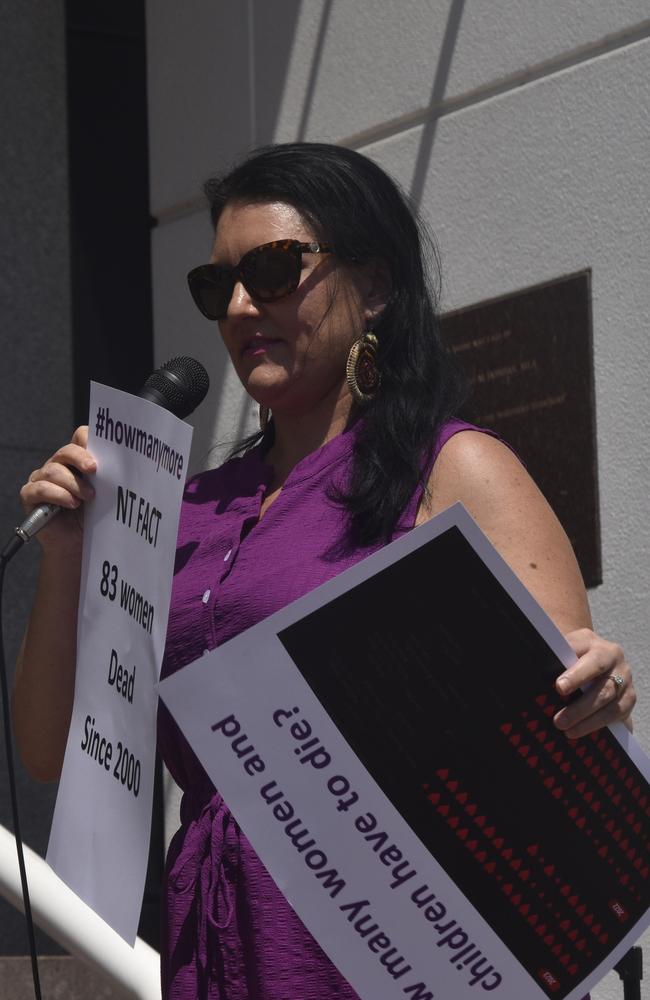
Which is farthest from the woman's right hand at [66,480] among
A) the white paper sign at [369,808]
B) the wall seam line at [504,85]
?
the wall seam line at [504,85]

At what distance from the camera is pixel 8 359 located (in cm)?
596

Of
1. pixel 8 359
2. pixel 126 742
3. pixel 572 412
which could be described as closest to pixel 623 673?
pixel 126 742

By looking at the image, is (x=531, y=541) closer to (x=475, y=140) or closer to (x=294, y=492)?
(x=294, y=492)

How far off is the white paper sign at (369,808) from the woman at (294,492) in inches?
6.0

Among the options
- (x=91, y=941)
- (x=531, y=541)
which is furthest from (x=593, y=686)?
(x=91, y=941)

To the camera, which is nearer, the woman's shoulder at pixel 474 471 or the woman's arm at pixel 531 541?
the woman's arm at pixel 531 541

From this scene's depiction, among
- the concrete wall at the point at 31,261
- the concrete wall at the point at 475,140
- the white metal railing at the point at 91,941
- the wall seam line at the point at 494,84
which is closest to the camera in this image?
the white metal railing at the point at 91,941

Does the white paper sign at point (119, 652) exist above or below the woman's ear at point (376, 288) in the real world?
below

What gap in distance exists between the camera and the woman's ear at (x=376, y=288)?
8.43ft

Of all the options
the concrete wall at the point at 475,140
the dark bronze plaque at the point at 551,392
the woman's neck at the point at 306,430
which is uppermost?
the concrete wall at the point at 475,140

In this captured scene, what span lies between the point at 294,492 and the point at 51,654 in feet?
1.44

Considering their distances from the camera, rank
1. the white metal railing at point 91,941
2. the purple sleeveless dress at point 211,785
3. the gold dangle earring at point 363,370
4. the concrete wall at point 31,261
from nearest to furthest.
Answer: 1. the purple sleeveless dress at point 211,785
2. the gold dangle earring at point 363,370
3. the white metal railing at point 91,941
4. the concrete wall at point 31,261

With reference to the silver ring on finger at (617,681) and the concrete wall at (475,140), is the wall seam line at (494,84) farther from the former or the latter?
the silver ring on finger at (617,681)

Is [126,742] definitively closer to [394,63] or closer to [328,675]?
[328,675]
